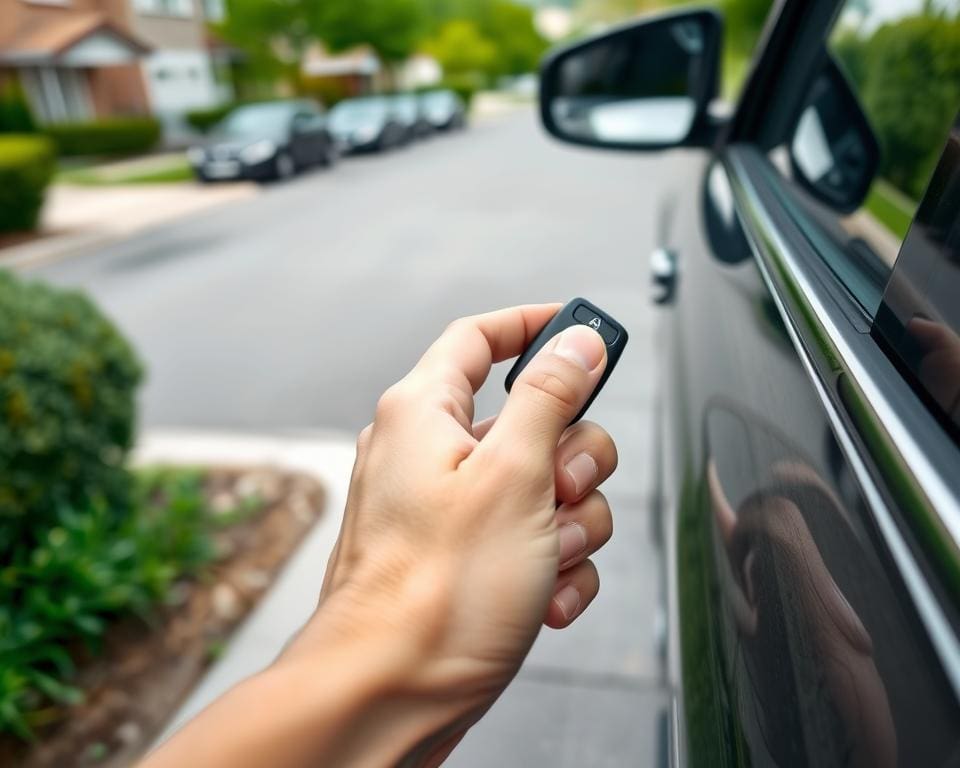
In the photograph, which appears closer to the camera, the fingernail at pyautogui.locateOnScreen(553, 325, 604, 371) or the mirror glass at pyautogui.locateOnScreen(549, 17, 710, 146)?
the fingernail at pyautogui.locateOnScreen(553, 325, 604, 371)

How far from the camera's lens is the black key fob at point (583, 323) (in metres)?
0.91

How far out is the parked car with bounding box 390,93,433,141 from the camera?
2033cm

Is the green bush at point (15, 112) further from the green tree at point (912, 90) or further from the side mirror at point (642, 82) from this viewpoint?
the green tree at point (912, 90)

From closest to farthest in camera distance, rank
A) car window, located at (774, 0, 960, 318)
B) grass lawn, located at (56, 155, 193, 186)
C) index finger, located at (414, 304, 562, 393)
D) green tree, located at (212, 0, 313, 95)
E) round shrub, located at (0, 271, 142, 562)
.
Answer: index finger, located at (414, 304, 562, 393) < car window, located at (774, 0, 960, 318) < round shrub, located at (0, 271, 142, 562) < grass lawn, located at (56, 155, 193, 186) < green tree, located at (212, 0, 313, 95)

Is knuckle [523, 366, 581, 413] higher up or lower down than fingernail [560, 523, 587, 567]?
Result: higher up

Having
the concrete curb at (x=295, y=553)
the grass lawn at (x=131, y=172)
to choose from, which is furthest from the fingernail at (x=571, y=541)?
the grass lawn at (x=131, y=172)

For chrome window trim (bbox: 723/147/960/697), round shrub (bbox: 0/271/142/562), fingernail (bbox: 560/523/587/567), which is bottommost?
round shrub (bbox: 0/271/142/562)

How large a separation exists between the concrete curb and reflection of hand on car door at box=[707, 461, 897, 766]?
4.52ft

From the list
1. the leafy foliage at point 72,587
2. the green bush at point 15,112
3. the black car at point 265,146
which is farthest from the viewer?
the green bush at point 15,112

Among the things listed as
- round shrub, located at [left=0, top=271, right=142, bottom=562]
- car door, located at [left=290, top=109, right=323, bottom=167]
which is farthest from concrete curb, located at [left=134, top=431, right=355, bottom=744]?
car door, located at [left=290, top=109, right=323, bottom=167]

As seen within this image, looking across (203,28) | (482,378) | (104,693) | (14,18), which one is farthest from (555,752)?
(203,28)

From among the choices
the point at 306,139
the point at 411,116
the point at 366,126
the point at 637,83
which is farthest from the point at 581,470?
the point at 411,116

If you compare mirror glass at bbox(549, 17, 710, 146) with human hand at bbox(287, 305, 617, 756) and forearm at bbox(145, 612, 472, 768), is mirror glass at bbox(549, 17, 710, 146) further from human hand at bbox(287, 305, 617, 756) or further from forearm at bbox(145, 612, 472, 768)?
forearm at bbox(145, 612, 472, 768)

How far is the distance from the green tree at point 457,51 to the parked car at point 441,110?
85.9 ft
